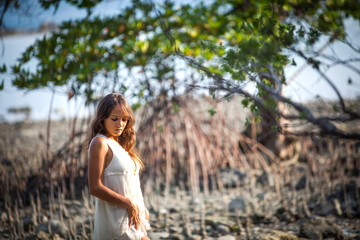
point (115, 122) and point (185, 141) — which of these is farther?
point (185, 141)

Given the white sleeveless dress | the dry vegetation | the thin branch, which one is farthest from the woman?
the thin branch

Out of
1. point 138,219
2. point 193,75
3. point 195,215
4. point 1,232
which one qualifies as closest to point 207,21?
point 193,75

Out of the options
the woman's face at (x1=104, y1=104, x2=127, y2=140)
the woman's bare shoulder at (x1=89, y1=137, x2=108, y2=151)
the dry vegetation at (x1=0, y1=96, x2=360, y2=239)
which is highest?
the woman's face at (x1=104, y1=104, x2=127, y2=140)

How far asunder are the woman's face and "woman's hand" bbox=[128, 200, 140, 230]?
13.9 inches

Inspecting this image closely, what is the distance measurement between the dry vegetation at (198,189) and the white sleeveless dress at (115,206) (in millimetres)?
776

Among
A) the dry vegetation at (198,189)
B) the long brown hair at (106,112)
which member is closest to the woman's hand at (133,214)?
the long brown hair at (106,112)

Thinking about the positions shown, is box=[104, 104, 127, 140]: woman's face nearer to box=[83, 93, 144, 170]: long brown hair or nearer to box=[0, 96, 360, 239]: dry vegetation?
box=[83, 93, 144, 170]: long brown hair

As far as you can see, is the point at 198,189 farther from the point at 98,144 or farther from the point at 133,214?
the point at 98,144

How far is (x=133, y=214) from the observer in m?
1.40

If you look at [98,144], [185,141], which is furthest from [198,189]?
[98,144]

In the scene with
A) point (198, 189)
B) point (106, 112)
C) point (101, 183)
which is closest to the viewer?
point (101, 183)

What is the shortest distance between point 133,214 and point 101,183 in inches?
8.2

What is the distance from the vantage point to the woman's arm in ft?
4.41

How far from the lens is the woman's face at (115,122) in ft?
4.79
